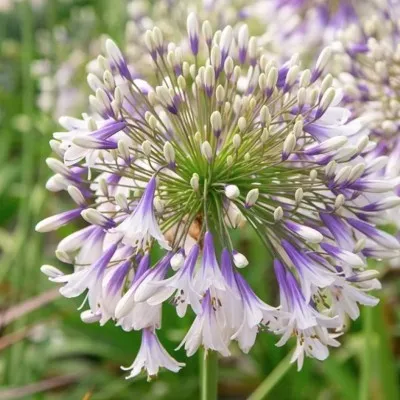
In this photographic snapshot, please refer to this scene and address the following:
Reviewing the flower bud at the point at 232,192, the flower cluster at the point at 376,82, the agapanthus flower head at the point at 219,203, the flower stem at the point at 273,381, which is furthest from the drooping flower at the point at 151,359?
the flower cluster at the point at 376,82

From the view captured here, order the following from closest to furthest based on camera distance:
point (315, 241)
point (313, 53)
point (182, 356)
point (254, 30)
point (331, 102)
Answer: point (315, 241) < point (331, 102) < point (182, 356) < point (313, 53) < point (254, 30)

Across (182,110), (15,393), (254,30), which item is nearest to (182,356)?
(15,393)

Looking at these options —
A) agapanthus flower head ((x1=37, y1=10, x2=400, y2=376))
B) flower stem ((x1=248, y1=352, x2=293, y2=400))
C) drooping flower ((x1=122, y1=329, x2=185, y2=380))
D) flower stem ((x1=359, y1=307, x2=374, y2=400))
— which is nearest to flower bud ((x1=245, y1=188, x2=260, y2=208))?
agapanthus flower head ((x1=37, y1=10, x2=400, y2=376))

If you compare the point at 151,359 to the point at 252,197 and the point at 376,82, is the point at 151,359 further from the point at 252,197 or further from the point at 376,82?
the point at 376,82

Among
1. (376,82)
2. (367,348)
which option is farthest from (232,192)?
(367,348)

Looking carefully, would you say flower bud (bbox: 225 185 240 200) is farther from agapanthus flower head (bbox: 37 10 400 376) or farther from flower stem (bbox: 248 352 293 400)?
flower stem (bbox: 248 352 293 400)

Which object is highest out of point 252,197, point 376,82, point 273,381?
point 376,82

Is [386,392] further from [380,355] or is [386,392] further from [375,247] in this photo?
[375,247]
